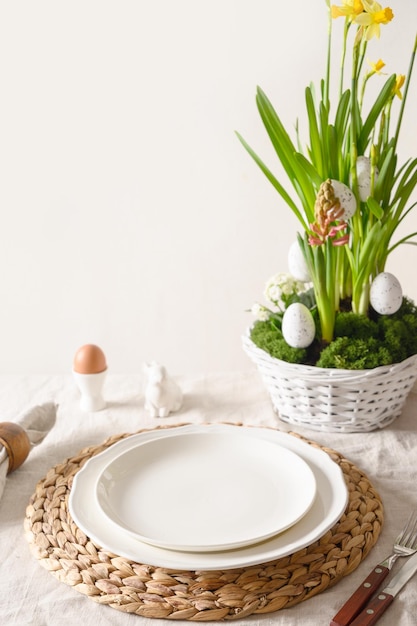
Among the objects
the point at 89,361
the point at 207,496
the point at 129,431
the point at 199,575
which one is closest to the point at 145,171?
the point at 89,361

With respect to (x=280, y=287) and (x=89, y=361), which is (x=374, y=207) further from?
(x=89, y=361)

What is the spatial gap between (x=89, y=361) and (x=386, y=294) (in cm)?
46

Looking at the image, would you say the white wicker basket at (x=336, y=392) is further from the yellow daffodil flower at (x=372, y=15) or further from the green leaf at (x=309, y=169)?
the yellow daffodil flower at (x=372, y=15)

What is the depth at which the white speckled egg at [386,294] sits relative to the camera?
1.06 m

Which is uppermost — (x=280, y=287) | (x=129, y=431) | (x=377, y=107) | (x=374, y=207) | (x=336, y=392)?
(x=377, y=107)

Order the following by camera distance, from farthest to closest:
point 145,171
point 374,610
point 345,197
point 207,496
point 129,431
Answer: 1. point 145,171
2. point 129,431
3. point 345,197
4. point 207,496
5. point 374,610

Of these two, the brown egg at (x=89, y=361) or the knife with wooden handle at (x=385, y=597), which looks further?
the brown egg at (x=89, y=361)

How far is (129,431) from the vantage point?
3.63 ft

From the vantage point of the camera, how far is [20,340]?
170 centimetres

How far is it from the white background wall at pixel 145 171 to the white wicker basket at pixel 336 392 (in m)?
0.53

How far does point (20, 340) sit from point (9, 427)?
2.54ft

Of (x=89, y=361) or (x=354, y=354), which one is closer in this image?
(x=354, y=354)

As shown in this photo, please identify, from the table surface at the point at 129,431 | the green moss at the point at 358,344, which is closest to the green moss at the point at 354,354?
the green moss at the point at 358,344

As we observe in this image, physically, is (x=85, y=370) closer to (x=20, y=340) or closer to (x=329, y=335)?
(x=329, y=335)
